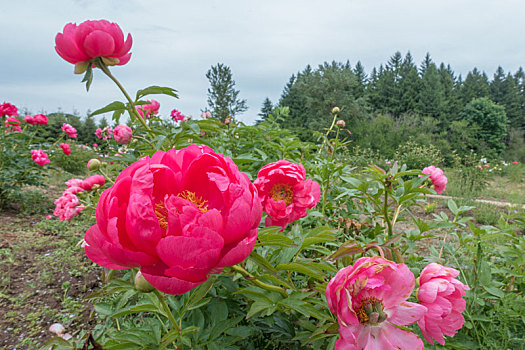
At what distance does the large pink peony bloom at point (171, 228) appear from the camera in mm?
381

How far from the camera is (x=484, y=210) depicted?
4.86 m

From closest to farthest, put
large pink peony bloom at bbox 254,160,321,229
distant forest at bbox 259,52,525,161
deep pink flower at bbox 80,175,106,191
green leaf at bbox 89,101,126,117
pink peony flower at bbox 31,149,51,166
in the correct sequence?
large pink peony bloom at bbox 254,160,321,229
green leaf at bbox 89,101,126,117
deep pink flower at bbox 80,175,106,191
pink peony flower at bbox 31,149,51,166
distant forest at bbox 259,52,525,161

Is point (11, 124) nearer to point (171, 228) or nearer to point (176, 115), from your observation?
point (176, 115)

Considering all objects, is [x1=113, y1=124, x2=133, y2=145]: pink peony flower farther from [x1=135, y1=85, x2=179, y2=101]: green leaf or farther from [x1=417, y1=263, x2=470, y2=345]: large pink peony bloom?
[x1=417, y1=263, x2=470, y2=345]: large pink peony bloom

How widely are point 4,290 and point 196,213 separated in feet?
8.74

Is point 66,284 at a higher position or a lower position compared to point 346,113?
lower

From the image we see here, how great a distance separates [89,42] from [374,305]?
0.88 m

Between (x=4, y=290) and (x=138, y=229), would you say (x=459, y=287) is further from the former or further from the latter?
(x=4, y=290)

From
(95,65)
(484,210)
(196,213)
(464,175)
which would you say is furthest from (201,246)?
(464,175)

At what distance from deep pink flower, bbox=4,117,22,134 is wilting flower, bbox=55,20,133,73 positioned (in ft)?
12.0

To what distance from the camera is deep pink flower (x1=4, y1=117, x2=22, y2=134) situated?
11.9 feet

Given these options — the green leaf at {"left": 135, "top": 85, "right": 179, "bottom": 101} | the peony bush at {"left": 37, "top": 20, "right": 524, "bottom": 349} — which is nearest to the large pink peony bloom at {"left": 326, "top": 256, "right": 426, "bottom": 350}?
the peony bush at {"left": 37, "top": 20, "right": 524, "bottom": 349}

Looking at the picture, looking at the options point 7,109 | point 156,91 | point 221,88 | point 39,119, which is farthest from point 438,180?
point 221,88

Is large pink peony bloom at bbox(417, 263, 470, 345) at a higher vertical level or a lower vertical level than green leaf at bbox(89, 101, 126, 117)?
lower
